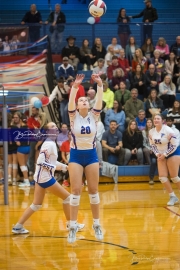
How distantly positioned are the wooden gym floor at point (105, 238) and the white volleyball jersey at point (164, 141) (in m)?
1.21

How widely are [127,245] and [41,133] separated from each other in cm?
701

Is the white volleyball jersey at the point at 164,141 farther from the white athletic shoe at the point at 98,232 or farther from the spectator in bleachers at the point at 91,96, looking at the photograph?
the spectator in bleachers at the point at 91,96

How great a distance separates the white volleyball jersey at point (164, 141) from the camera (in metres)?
11.9

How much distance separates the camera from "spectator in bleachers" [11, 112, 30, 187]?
15.5m

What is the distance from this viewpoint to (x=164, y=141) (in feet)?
39.5

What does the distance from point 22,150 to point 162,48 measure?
634cm

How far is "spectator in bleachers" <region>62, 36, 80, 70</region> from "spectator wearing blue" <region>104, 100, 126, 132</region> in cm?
287

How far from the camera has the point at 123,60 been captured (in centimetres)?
1869

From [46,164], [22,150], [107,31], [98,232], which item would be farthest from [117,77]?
[98,232]

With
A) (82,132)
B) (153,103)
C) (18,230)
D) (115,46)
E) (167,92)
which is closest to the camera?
(82,132)

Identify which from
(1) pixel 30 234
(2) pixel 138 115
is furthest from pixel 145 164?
(1) pixel 30 234

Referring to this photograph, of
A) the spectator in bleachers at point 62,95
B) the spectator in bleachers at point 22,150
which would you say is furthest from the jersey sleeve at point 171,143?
the spectator in bleachers at point 62,95

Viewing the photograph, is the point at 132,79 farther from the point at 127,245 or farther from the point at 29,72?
the point at 127,245

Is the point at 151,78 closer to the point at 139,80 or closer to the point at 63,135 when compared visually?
the point at 139,80
